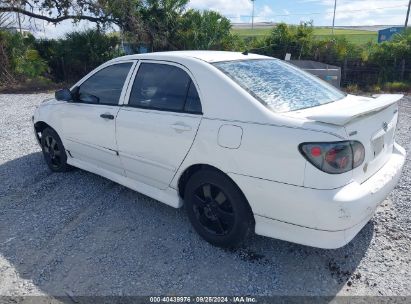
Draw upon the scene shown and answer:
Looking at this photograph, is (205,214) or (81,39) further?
(81,39)

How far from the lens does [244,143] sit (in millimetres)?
2812

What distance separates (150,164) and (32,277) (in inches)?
54.6

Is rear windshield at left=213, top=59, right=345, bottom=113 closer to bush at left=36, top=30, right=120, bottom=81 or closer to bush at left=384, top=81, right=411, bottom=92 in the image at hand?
bush at left=384, top=81, right=411, bottom=92

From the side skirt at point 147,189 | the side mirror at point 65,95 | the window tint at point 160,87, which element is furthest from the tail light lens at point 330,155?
the side mirror at point 65,95

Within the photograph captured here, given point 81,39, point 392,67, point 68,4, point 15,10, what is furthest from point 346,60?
point 15,10

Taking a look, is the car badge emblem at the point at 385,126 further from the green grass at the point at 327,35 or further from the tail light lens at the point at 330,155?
the green grass at the point at 327,35

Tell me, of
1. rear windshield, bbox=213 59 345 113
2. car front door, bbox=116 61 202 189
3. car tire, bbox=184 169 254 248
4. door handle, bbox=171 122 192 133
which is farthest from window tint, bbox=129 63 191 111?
car tire, bbox=184 169 254 248

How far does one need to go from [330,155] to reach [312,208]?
1.29ft

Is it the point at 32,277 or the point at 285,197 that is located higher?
the point at 285,197

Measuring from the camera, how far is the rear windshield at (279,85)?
118 inches

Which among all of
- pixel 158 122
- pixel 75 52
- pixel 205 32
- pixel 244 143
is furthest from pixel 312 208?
pixel 75 52

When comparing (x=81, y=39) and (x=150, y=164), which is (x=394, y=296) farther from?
(x=81, y=39)

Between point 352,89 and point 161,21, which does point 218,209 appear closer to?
point 352,89

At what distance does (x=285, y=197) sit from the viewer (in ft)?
8.80
